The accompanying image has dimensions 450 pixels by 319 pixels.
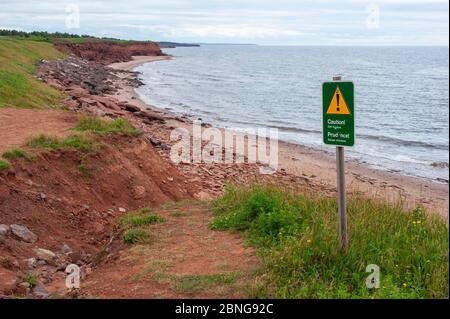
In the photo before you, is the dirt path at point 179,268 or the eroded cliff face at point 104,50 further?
the eroded cliff face at point 104,50

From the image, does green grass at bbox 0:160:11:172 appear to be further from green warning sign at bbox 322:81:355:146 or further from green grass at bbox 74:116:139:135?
green warning sign at bbox 322:81:355:146

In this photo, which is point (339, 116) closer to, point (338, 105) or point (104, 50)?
point (338, 105)

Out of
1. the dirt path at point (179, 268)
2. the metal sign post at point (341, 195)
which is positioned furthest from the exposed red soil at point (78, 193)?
the metal sign post at point (341, 195)

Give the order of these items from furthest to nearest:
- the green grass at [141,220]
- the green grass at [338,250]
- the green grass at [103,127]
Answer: the green grass at [103,127], the green grass at [141,220], the green grass at [338,250]

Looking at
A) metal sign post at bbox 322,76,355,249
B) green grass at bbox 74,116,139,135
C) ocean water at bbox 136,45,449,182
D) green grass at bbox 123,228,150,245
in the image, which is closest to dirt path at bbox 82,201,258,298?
green grass at bbox 123,228,150,245

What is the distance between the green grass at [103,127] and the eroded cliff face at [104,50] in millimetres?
69120

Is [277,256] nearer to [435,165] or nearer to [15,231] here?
[15,231]

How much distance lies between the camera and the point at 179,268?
20.3ft

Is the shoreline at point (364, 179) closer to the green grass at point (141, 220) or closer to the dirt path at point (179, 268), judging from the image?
the green grass at point (141, 220)

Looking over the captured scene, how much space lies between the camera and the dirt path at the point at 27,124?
12.4 metres

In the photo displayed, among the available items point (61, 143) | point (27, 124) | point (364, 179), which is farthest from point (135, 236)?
point (364, 179)

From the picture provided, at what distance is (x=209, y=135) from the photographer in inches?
980

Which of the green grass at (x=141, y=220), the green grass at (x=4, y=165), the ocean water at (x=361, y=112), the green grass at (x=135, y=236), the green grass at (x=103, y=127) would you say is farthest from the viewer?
the ocean water at (x=361, y=112)
